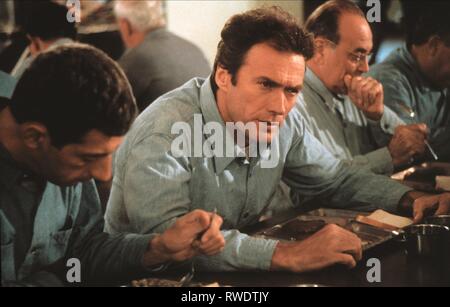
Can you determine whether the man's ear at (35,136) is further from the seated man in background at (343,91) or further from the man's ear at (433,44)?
the man's ear at (433,44)

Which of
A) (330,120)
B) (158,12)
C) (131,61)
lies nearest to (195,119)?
(330,120)

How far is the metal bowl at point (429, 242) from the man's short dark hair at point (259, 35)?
1.63ft

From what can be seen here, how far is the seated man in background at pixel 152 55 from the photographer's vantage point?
2891mm

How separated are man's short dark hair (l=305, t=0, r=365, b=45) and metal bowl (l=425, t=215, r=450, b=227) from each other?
0.89m

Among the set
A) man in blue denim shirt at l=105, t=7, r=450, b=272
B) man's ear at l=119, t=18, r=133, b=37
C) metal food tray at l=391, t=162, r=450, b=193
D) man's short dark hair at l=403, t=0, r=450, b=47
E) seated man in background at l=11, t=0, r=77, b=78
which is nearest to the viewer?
man in blue denim shirt at l=105, t=7, r=450, b=272

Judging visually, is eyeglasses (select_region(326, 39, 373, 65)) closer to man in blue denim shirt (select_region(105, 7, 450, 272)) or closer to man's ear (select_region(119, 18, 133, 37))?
man in blue denim shirt (select_region(105, 7, 450, 272))

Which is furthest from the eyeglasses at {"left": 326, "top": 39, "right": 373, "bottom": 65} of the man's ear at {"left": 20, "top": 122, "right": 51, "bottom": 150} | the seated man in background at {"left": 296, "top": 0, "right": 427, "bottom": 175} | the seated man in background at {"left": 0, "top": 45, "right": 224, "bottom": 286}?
the man's ear at {"left": 20, "top": 122, "right": 51, "bottom": 150}

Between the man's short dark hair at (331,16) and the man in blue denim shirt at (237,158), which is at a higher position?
the man's short dark hair at (331,16)

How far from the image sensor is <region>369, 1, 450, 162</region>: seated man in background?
9.44ft

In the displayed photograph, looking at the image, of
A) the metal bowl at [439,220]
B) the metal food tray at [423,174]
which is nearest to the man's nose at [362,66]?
the metal food tray at [423,174]

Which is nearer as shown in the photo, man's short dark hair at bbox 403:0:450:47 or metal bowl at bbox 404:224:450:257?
metal bowl at bbox 404:224:450:257

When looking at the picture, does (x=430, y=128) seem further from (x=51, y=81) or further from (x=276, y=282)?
(x=51, y=81)

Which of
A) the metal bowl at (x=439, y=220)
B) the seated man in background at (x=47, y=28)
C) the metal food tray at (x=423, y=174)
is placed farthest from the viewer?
the seated man in background at (x=47, y=28)

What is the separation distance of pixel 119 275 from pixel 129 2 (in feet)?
6.09
